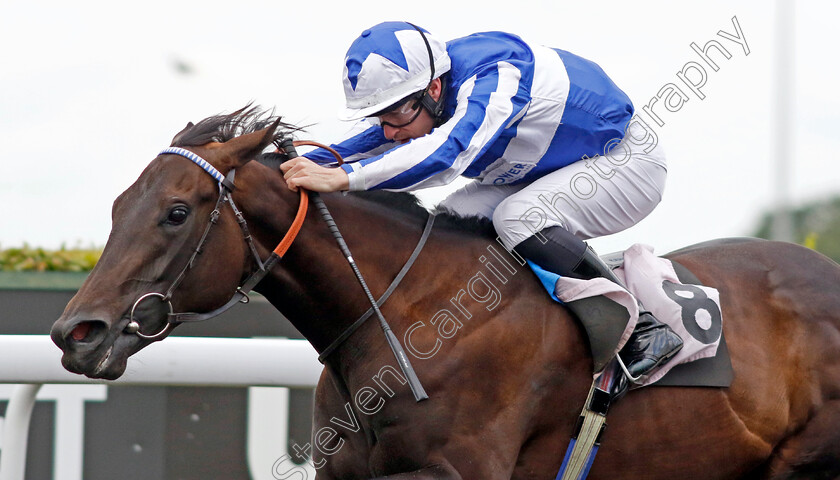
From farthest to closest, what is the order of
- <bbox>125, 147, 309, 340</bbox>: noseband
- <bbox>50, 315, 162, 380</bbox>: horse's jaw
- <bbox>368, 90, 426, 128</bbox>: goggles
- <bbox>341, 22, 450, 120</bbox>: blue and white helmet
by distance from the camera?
<bbox>368, 90, 426, 128</bbox>: goggles
<bbox>341, 22, 450, 120</bbox>: blue and white helmet
<bbox>125, 147, 309, 340</bbox>: noseband
<bbox>50, 315, 162, 380</bbox>: horse's jaw

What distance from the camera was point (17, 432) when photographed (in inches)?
132

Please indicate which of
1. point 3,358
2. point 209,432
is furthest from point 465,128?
point 209,432

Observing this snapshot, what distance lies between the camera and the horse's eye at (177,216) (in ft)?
7.98

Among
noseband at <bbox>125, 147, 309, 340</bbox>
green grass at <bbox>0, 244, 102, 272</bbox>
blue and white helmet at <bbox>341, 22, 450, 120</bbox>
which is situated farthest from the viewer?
green grass at <bbox>0, 244, 102, 272</bbox>

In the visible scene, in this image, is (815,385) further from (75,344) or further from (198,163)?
(75,344)

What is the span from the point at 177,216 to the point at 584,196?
4.34 ft

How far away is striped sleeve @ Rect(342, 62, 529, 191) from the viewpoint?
2.59 metres

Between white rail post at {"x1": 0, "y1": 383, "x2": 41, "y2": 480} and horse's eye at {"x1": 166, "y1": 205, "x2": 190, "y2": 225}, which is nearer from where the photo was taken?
horse's eye at {"x1": 166, "y1": 205, "x2": 190, "y2": 225}

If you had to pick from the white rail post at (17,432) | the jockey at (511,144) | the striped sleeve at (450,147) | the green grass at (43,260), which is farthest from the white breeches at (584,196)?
the green grass at (43,260)

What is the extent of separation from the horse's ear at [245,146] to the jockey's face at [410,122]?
480 mm

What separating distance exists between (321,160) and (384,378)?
0.89 metres

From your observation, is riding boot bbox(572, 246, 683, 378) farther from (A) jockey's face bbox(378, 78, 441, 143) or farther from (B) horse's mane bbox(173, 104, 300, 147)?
(B) horse's mane bbox(173, 104, 300, 147)

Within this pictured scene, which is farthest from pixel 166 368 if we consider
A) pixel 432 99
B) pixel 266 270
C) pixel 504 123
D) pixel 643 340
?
pixel 643 340

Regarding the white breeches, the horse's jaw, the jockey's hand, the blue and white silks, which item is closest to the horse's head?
the horse's jaw
